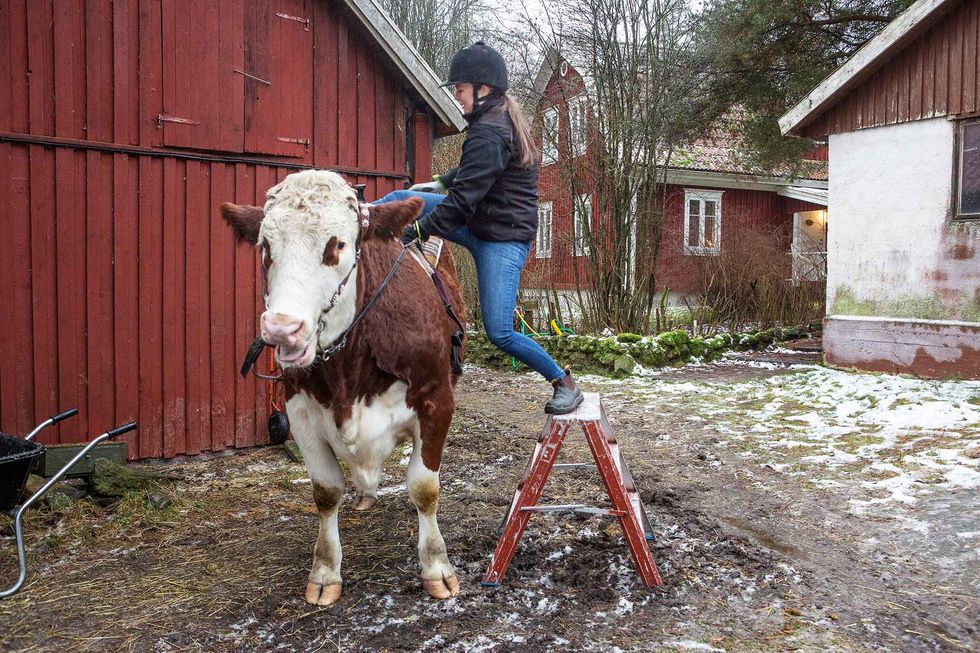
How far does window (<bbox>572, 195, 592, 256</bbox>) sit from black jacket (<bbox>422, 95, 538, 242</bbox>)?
9.00 meters

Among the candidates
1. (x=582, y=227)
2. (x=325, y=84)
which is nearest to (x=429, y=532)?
(x=325, y=84)

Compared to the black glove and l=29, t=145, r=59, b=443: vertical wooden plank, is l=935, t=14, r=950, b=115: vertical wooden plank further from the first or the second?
l=29, t=145, r=59, b=443: vertical wooden plank

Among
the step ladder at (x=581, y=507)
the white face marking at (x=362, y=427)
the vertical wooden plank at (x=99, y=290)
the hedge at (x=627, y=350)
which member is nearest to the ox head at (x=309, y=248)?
the white face marking at (x=362, y=427)

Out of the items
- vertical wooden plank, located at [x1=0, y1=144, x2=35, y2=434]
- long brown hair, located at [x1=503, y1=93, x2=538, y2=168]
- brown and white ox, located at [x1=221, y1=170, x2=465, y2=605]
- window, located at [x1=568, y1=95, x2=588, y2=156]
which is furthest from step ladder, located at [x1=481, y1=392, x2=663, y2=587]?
window, located at [x1=568, y1=95, x2=588, y2=156]

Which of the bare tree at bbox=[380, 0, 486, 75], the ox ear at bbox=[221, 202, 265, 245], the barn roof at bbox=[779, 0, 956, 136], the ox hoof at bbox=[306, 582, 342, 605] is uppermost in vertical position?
the bare tree at bbox=[380, 0, 486, 75]

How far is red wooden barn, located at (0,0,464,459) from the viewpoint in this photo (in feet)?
17.3

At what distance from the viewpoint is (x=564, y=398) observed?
3.52m

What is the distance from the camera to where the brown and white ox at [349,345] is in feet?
8.21

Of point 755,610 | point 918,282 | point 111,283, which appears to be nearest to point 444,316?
point 755,610

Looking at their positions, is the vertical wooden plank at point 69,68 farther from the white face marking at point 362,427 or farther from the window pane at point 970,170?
the window pane at point 970,170

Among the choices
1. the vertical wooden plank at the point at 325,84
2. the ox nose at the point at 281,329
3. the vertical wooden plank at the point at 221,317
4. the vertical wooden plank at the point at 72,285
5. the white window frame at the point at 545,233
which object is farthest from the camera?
the white window frame at the point at 545,233

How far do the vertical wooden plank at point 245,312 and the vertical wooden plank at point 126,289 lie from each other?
2.64 feet

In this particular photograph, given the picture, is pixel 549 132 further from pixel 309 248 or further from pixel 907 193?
pixel 309 248

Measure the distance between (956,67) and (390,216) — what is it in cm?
844
